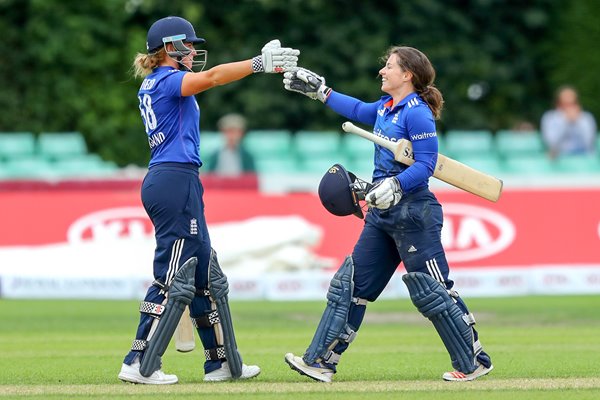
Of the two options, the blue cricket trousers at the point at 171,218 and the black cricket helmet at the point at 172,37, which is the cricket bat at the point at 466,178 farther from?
the black cricket helmet at the point at 172,37

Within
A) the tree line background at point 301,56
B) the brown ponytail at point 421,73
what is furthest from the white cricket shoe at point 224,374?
the tree line background at point 301,56

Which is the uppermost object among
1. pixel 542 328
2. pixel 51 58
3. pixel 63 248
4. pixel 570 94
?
pixel 51 58

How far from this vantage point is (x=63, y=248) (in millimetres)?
13227

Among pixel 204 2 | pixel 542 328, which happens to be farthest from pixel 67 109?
pixel 542 328

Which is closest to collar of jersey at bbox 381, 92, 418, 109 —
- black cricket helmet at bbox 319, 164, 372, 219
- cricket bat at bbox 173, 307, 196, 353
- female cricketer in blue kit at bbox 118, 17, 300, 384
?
black cricket helmet at bbox 319, 164, 372, 219

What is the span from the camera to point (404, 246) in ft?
23.7

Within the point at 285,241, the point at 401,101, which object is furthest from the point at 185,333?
the point at 285,241

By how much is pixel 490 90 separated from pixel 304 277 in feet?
36.6

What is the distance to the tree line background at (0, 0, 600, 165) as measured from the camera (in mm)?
21344

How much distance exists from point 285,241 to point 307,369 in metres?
5.99

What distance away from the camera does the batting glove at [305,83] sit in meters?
7.41

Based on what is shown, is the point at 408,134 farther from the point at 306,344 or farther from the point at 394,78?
the point at 306,344

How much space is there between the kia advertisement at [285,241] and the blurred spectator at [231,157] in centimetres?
226

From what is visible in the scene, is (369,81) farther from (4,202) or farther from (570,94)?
(4,202)
